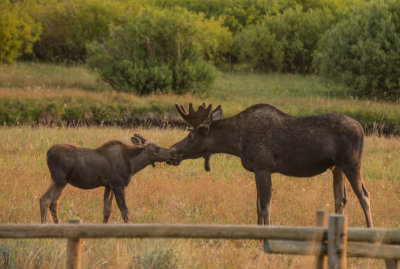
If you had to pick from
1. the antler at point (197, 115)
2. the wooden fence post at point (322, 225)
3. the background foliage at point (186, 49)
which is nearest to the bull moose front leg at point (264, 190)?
the antler at point (197, 115)

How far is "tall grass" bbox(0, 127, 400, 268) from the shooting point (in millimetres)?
6719

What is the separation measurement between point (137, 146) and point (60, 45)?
40.6m

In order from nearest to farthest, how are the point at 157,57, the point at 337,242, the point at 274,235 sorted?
the point at 337,242, the point at 274,235, the point at 157,57

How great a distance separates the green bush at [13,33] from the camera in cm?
4109

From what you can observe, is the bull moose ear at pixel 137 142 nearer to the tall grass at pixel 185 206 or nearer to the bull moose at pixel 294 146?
the bull moose at pixel 294 146

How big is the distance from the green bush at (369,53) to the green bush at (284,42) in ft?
44.1

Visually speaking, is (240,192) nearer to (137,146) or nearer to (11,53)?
(137,146)

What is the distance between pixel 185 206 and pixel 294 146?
273 cm

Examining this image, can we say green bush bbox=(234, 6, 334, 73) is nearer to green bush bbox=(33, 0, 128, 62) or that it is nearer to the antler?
green bush bbox=(33, 0, 128, 62)

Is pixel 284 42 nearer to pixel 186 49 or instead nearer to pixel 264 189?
pixel 186 49

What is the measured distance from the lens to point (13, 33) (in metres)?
42.0

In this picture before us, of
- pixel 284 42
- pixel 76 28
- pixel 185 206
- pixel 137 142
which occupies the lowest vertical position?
pixel 284 42

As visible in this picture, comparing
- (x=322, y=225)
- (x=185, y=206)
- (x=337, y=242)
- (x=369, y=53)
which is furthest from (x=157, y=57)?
(x=337, y=242)

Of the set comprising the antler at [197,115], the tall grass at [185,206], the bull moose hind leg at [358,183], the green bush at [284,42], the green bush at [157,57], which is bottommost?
the green bush at [284,42]
